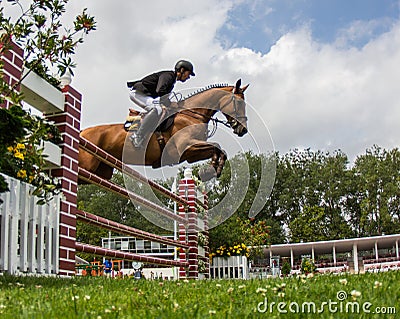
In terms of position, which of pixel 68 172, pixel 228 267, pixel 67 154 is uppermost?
Result: pixel 67 154

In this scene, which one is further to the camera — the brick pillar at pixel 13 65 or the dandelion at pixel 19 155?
the brick pillar at pixel 13 65

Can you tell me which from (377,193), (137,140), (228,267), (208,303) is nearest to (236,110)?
(137,140)

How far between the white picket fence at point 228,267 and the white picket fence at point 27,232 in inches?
261

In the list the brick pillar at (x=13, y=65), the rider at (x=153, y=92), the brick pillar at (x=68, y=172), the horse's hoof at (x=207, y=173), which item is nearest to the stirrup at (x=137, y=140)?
the rider at (x=153, y=92)

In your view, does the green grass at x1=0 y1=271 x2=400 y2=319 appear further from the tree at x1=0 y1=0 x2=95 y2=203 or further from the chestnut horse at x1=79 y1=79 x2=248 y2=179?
the chestnut horse at x1=79 y1=79 x2=248 y2=179

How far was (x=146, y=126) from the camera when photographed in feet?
22.1

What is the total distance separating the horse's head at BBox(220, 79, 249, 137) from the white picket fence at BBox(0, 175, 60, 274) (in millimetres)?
3198

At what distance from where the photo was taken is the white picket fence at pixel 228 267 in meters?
10.5

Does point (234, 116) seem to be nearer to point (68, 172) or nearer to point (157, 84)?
point (157, 84)

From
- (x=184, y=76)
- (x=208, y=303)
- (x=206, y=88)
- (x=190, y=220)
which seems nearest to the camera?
(x=208, y=303)

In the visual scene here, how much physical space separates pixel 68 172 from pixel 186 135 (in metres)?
2.43

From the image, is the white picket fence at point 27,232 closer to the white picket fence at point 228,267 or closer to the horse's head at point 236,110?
the horse's head at point 236,110

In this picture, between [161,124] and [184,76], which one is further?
[184,76]

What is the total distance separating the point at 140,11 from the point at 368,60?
1823 centimetres
